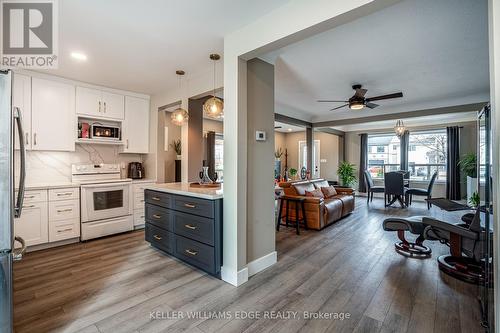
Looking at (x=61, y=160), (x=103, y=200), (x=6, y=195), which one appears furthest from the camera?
(x=61, y=160)

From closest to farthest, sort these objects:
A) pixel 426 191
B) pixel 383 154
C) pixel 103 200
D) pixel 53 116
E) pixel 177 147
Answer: pixel 53 116, pixel 103 200, pixel 177 147, pixel 426 191, pixel 383 154

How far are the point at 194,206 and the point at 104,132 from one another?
263 centimetres

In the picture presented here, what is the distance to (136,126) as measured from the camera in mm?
4527

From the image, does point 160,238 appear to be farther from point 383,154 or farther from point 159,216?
point 383,154

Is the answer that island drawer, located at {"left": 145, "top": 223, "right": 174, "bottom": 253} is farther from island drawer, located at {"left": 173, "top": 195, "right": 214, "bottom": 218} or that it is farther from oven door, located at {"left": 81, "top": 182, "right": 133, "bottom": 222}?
oven door, located at {"left": 81, "top": 182, "right": 133, "bottom": 222}

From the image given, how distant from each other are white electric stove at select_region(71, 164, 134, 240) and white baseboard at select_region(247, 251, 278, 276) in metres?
2.61

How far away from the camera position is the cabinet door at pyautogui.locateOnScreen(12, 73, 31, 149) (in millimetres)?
3291

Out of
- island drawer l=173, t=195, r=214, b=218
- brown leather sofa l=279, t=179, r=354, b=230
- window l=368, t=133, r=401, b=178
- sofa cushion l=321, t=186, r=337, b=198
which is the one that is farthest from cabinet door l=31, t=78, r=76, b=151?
window l=368, t=133, r=401, b=178

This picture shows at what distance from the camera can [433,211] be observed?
19.7 feet

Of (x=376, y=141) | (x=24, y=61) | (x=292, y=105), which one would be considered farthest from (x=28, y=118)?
(x=376, y=141)

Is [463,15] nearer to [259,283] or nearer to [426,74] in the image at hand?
[426,74]

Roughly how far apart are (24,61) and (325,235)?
16.0 feet

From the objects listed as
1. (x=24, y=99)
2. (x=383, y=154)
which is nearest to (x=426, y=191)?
(x=383, y=154)

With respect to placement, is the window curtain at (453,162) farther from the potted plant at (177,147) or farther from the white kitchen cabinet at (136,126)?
the white kitchen cabinet at (136,126)
